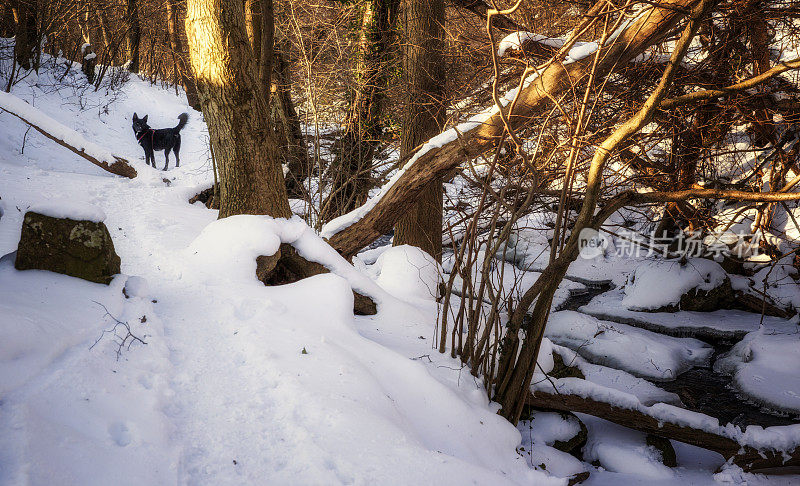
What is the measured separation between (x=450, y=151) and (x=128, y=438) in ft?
11.4

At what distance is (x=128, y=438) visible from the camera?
6.40 ft

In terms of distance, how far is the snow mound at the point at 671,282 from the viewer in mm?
7094

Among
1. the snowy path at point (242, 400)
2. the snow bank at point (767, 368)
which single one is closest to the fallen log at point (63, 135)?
the snowy path at point (242, 400)

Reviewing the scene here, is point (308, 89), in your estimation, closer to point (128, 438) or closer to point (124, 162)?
point (124, 162)

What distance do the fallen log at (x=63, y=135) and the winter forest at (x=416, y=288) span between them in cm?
6

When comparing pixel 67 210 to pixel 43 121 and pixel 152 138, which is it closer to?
pixel 43 121

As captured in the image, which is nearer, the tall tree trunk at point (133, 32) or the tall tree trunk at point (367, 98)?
the tall tree trunk at point (367, 98)

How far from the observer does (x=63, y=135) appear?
771 cm

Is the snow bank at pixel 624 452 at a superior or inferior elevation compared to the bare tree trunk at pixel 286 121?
inferior

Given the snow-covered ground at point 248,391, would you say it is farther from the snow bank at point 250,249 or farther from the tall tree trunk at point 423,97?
the tall tree trunk at point 423,97

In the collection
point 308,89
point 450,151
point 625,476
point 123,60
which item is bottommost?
point 625,476

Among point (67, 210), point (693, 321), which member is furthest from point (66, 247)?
point (693, 321)

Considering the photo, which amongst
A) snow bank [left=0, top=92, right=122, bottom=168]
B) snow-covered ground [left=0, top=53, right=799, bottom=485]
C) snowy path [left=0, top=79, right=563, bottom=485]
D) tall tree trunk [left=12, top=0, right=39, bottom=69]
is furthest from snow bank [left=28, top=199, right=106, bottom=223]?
tall tree trunk [left=12, top=0, right=39, bottom=69]

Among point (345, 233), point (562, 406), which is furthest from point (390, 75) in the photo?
point (562, 406)
